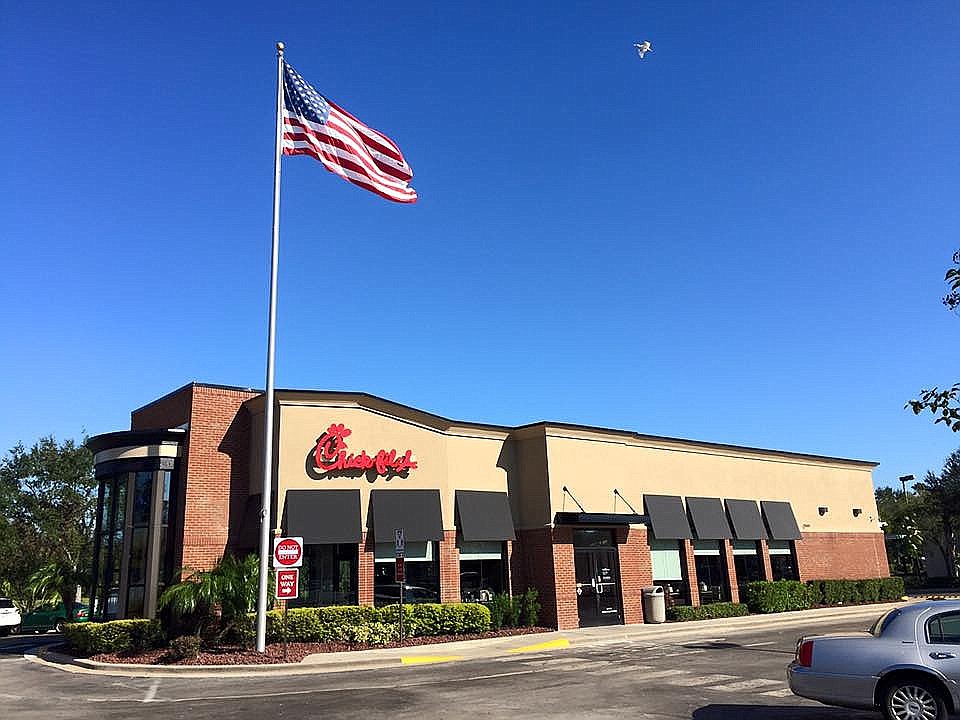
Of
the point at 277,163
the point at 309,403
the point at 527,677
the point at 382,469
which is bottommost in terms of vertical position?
the point at 527,677

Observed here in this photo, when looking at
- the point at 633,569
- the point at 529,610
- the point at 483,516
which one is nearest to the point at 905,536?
the point at 633,569

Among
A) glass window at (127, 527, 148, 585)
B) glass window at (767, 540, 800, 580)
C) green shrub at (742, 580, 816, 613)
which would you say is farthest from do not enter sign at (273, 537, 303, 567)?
glass window at (767, 540, 800, 580)

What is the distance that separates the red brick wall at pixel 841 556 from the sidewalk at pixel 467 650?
19.1 ft

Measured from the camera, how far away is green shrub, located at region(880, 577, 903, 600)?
3659 centimetres

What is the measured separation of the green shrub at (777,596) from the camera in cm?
3106

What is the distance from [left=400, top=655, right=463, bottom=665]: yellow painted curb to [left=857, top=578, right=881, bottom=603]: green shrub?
24.1 meters

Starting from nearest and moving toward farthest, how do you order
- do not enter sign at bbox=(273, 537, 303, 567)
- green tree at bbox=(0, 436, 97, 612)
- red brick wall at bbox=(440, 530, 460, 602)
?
1. do not enter sign at bbox=(273, 537, 303, 567)
2. red brick wall at bbox=(440, 530, 460, 602)
3. green tree at bbox=(0, 436, 97, 612)

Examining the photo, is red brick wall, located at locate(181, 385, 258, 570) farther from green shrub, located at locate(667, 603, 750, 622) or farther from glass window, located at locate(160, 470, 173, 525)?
green shrub, located at locate(667, 603, 750, 622)

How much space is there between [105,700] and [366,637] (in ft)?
27.9

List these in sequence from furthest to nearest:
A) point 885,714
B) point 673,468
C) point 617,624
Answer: point 673,468, point 617,624, point 885,714

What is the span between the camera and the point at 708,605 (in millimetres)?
29578

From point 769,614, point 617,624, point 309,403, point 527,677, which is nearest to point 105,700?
point 527,677

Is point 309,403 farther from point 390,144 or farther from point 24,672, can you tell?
point 24,672

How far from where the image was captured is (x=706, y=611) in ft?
94.9
